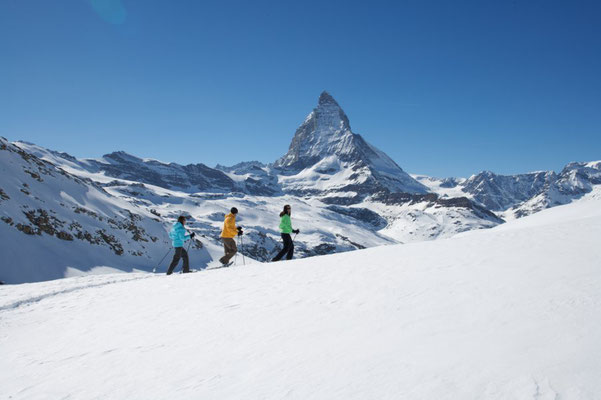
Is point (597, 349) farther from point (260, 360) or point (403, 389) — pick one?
point (260, 360)

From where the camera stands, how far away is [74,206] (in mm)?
35031

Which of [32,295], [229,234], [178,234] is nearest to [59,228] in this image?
[178,234]

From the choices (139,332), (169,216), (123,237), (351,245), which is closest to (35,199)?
(123,237)

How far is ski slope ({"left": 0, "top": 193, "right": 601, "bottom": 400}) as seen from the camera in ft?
12.1

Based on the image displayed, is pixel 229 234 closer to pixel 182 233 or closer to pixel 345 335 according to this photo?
pixel 182 233

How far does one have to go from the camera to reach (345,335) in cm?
518

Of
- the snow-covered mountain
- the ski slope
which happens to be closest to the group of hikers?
the ski slope

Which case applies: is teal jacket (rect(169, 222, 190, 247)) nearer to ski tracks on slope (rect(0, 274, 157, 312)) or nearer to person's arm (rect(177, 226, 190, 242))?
person's arm (rect(177, 226, 190, 242))

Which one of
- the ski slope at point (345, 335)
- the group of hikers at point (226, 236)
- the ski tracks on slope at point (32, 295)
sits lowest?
the ski tracks on slope at point (32, 295)

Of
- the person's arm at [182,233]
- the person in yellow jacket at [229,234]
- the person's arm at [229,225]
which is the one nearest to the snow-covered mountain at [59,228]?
the person's arm at [182,233]

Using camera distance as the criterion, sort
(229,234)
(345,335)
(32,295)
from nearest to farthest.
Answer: (345,335), (32,295), (229,234)

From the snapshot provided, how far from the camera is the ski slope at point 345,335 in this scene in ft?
12.1

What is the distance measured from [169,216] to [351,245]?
95776 mm

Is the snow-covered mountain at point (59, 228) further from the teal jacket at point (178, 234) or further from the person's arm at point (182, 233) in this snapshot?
the person's arm at point (182, 233)
